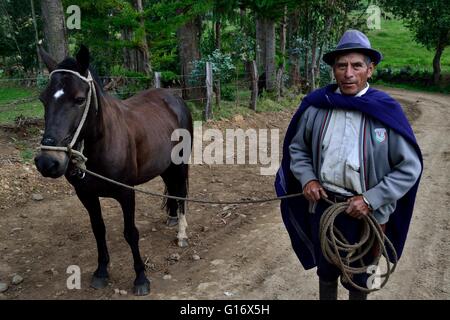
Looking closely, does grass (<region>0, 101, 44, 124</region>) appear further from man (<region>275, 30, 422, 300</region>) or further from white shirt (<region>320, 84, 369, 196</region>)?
white shirt (<region>320, 84, 369, 196</region>)

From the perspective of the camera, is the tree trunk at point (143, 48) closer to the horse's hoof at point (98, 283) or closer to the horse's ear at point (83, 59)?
the horse's ear at point (83, 59)

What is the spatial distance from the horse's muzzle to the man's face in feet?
6.47

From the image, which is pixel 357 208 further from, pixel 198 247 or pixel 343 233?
pixel 198 247

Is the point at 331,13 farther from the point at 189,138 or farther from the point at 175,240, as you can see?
the point at 175,240

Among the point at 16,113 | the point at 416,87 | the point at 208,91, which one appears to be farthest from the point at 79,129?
the point at 416,87

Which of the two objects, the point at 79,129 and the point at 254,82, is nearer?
the point at 79,129

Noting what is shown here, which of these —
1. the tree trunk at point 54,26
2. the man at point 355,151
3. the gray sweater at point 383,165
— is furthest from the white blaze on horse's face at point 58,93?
the tree trunk at point 54,26

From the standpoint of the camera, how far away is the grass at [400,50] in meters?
30.3

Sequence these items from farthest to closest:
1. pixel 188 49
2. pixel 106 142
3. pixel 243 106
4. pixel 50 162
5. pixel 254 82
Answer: pixel 243 106
pixel 254 82
pixel 188 49
pixel 106 142
pixel 50 162

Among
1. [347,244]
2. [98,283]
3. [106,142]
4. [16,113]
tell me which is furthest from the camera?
[16,113]

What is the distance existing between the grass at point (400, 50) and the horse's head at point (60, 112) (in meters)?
29.0

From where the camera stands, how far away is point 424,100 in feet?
62.7

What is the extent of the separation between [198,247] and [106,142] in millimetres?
1769

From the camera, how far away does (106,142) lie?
3486mm
